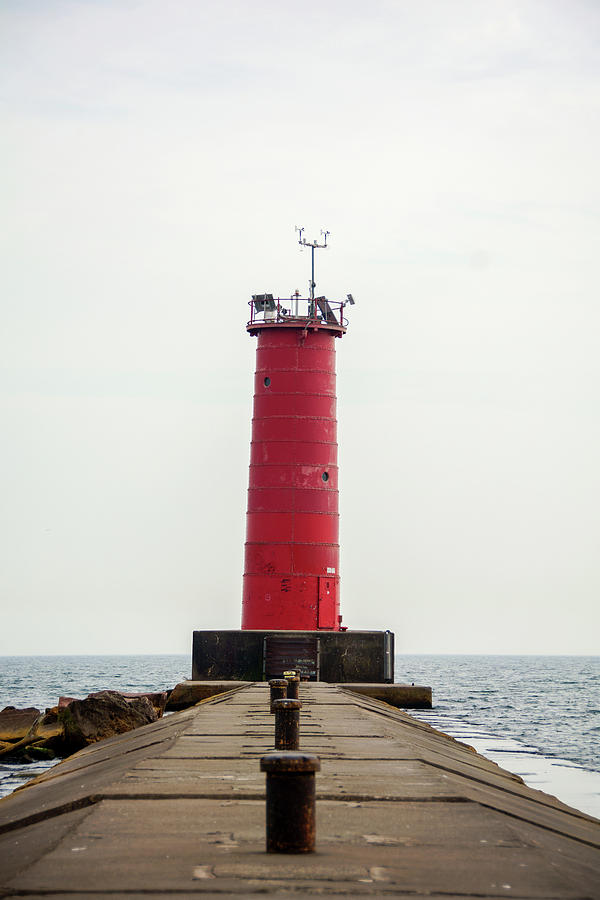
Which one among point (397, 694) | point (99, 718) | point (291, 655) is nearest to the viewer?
point (99, 718)

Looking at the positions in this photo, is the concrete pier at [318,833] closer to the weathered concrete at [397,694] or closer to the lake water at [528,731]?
the lake water at [528,731]

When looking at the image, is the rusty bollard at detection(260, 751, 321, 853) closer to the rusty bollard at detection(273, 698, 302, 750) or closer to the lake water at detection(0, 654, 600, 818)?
the rusty bollard at detection(273, 698, 302, 750)

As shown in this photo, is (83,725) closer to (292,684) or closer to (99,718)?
(99,718)

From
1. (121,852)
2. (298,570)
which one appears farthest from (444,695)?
(121,852)

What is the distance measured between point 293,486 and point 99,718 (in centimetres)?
997

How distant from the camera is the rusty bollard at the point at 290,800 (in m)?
4.51

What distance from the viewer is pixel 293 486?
2536 cm

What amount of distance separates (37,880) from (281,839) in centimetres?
103

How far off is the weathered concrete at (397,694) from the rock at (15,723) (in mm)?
6358

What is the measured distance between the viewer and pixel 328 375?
26.3 metres

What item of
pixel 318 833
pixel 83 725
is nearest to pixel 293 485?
pixel 83 725

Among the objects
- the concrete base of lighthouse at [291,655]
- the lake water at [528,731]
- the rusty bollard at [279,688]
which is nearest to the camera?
the rusty bollard at [279,688]

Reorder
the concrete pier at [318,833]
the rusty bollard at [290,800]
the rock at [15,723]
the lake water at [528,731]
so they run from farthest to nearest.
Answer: the rock at [15,723], the lake water at [528,731], the rusty bollard at [290,800], the concrete pier at [318,833]

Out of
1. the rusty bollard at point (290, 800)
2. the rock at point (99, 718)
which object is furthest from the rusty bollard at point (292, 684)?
the rusty bollard at point (290, 800)
